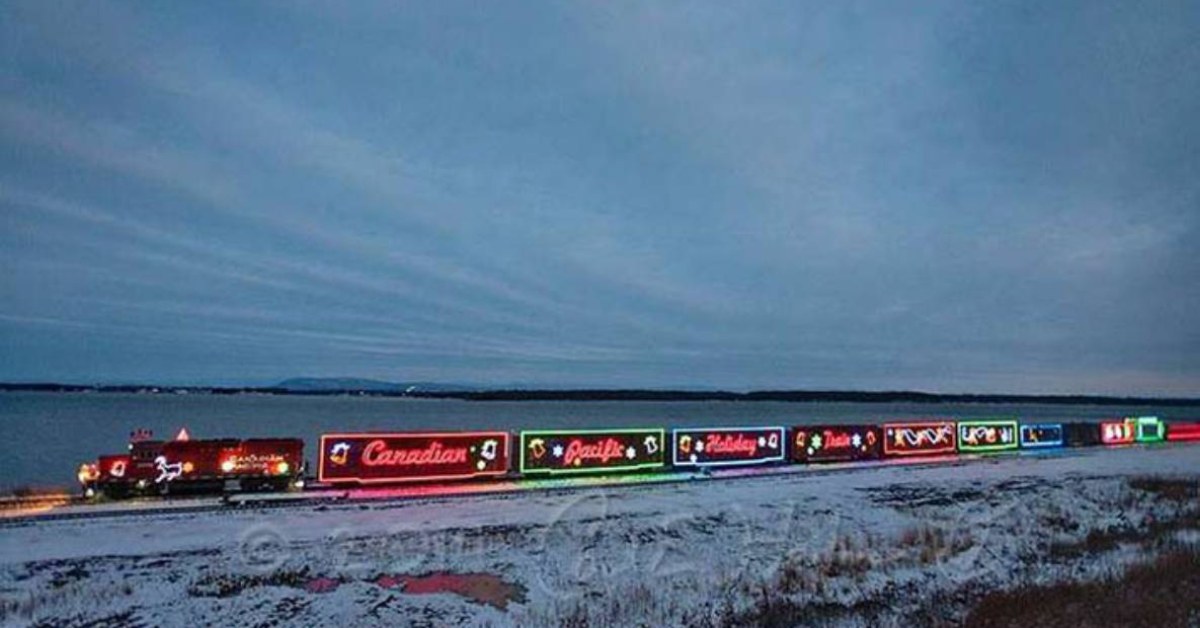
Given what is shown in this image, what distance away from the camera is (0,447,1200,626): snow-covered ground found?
1466cm

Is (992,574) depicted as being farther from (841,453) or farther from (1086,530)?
(841,453)

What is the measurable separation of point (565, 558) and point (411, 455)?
14.9m

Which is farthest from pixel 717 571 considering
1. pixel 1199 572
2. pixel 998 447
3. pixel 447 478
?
pixel 998 447

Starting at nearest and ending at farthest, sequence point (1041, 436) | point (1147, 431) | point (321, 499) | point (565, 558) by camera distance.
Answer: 1. point (565, 558)
2. point (321, 499)
3. point (1041, 436)
4. point (1147, 431)

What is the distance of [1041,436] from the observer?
58406mm

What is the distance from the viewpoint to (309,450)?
78.1m

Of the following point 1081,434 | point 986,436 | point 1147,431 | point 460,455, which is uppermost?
point 460,455

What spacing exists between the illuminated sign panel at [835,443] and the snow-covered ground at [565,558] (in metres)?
13.5

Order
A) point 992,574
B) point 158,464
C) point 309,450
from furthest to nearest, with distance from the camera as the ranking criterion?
point 309,450
point 158,464
point 992,574

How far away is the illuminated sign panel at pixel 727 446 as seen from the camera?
3906 cm

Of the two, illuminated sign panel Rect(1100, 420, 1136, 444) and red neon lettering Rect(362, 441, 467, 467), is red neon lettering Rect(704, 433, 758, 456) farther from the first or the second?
illuminated sign panel Rect(1100, 420, 1136, 444)

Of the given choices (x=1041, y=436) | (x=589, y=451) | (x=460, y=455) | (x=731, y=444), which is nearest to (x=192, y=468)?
(x=460, y=455)

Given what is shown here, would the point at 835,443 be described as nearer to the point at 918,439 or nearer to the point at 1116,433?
the point at 918,439

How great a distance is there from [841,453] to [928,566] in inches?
1096
